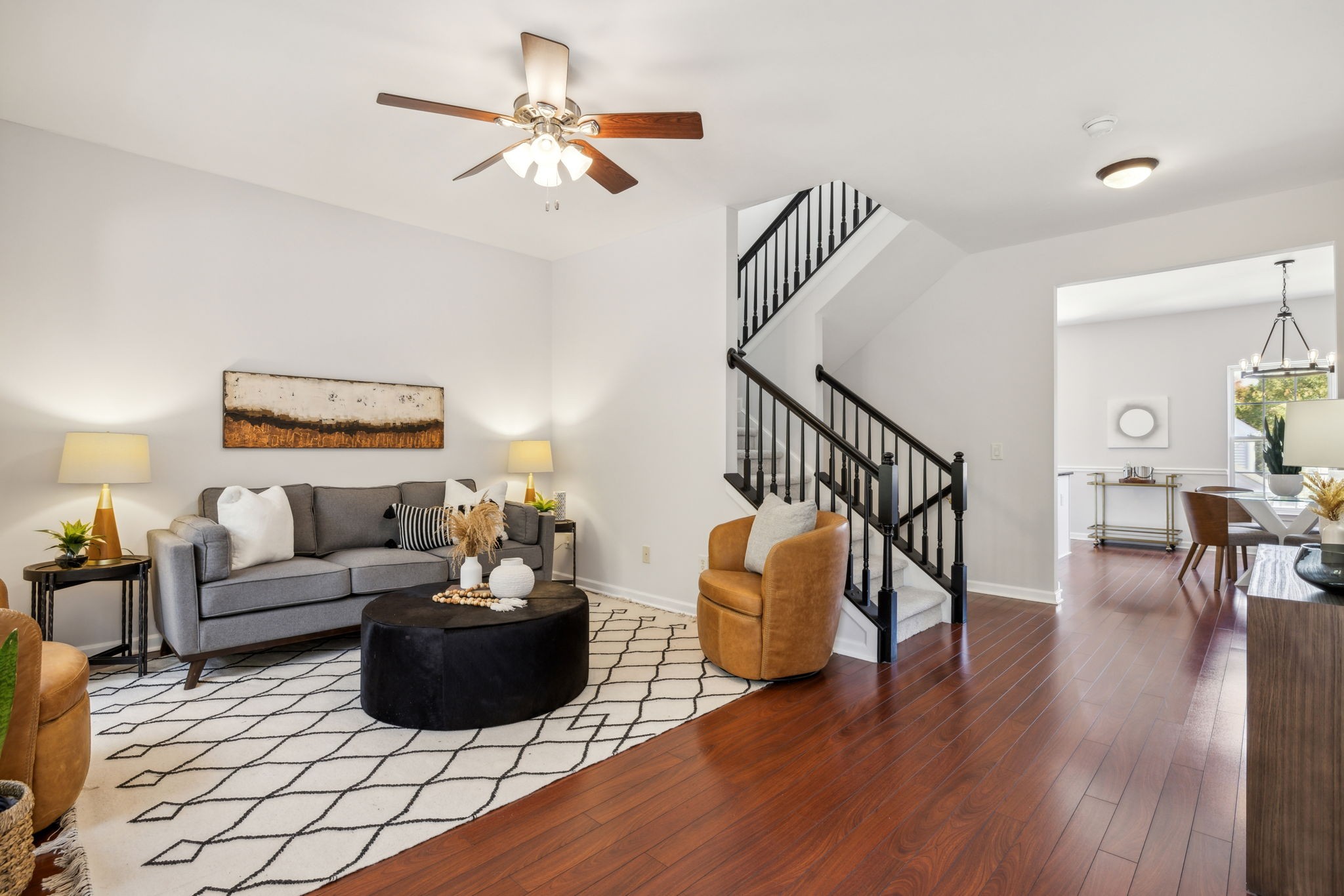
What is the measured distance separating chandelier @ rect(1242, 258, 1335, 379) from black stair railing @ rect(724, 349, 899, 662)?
167 inches

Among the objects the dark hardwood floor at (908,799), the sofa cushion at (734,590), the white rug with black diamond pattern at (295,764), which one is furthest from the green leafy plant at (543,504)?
the dark hardwood floor at (908,799)

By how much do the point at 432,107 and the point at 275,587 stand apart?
8.16ft

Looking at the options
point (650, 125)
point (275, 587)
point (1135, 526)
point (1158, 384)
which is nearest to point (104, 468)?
point (275, 587)

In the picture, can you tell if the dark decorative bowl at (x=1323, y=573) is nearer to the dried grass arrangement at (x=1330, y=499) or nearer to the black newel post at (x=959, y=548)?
the dried grass arrangement at (x=1330, y=499)

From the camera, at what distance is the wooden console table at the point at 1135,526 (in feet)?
24.9

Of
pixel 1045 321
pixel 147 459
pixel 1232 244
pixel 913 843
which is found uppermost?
pixel 1232 244

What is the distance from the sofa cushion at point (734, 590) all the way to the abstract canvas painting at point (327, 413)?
2625 mm

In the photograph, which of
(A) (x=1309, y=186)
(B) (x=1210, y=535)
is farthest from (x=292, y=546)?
(B) (x=1210, y=535)

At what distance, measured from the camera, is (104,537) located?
3.24 metres

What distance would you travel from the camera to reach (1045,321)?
16.0 ft

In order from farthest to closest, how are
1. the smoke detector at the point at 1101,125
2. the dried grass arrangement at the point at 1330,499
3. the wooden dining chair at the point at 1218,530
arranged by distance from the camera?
the wooden dining chair at the point at 1218,530, the smoke detector at the point at 1101,125, the dried grass arrangement at the point at 1330,499

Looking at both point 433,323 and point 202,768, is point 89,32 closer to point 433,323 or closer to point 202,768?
point 433,323

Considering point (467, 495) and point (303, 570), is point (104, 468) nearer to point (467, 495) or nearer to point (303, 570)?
point (303, 570)

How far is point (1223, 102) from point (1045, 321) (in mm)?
2058
